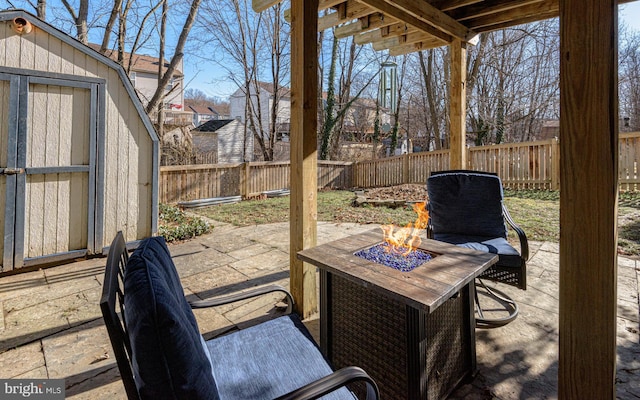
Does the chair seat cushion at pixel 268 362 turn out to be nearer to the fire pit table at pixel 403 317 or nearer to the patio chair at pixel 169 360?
the patio chair at pixel 169 360

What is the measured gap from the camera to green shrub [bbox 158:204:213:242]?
4.57 meters

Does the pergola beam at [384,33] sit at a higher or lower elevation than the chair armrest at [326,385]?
higher

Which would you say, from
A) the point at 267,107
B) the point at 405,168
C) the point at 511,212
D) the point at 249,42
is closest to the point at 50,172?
the point at 511,212

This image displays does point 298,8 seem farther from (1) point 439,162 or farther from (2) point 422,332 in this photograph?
(1) point 439,162

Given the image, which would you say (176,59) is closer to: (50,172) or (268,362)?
(50,172)

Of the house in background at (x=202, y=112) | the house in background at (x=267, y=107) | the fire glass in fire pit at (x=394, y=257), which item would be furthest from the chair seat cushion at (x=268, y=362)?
the house in background at (x=202, y=112)

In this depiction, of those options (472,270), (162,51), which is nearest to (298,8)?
(472,270)

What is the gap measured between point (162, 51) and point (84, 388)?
345 inches

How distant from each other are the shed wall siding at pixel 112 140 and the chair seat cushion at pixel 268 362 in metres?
3.23

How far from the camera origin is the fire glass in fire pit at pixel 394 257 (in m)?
1.67

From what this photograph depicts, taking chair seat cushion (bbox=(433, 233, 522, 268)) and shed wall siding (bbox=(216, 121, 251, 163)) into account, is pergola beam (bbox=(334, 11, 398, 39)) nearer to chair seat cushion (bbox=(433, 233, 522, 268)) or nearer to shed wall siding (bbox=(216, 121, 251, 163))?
chair seat cushion (bbox=(433, 233, 522, 268))

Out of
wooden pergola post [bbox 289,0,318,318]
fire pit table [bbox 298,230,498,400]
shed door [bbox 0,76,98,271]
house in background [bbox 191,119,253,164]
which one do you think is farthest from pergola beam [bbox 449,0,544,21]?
house in background [bbox 191,119,253,164]

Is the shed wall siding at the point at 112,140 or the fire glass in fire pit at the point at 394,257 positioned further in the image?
the shed wall siding at the point at 112,140

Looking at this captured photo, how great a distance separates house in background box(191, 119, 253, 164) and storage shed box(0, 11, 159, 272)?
1545 cm
